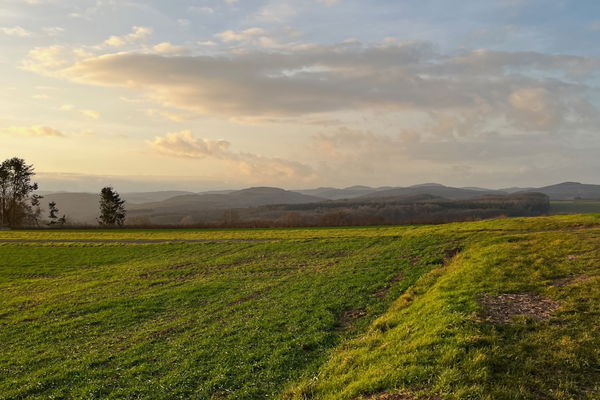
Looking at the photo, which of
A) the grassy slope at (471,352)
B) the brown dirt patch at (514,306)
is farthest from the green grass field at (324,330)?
the brown dirt patch at (514,306)

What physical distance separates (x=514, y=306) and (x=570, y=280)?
579cm

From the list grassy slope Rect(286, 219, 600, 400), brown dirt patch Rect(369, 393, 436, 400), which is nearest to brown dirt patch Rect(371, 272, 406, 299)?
grassy slope Rect(286, 219, 600, 400)

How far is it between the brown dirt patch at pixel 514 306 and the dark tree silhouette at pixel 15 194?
124884 mm

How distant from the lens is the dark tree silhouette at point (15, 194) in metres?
106

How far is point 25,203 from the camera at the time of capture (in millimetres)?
108438

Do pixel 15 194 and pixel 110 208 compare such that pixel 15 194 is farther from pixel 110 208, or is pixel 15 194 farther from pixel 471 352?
pixel 471 352

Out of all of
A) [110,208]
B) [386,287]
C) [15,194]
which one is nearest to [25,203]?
[15,194]

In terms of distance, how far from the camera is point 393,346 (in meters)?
12.5

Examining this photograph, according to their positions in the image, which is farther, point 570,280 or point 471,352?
point 570,280

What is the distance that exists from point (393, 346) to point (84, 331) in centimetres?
1727

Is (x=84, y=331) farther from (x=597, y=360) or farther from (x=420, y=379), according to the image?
(x=597, y=360)

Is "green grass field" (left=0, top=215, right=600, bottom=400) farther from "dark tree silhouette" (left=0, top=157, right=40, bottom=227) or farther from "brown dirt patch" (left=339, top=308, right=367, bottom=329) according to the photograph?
"dark tree silhouette" (left=0, top=157, right=40, bottom=227)

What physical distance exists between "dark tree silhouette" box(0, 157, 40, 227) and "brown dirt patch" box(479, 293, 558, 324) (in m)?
125

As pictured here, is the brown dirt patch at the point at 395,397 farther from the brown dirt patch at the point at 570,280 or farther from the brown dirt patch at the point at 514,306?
the brown dirt patch at the point at 570,280
